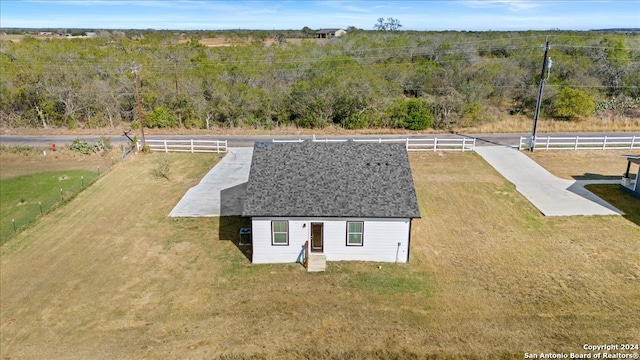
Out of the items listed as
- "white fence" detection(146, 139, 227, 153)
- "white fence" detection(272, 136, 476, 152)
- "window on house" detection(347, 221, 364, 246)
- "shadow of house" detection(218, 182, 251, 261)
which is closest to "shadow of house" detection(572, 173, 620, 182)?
"white fence" detection(272, 136, 476, 152)

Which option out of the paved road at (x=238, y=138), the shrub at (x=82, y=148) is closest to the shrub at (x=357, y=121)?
the paved road at (x=238, y=138)

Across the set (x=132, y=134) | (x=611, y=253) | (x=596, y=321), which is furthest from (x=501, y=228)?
(x=132, y=134)

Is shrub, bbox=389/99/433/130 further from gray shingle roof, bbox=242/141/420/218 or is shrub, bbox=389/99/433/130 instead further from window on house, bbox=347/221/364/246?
window on house, bbox=347/221/364/246

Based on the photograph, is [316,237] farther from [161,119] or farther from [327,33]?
[327,33]

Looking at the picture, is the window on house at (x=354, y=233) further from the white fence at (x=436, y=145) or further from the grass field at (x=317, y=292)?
the white fence at (x=436, y=145)

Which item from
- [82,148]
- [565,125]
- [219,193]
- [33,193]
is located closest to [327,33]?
[565,125]
